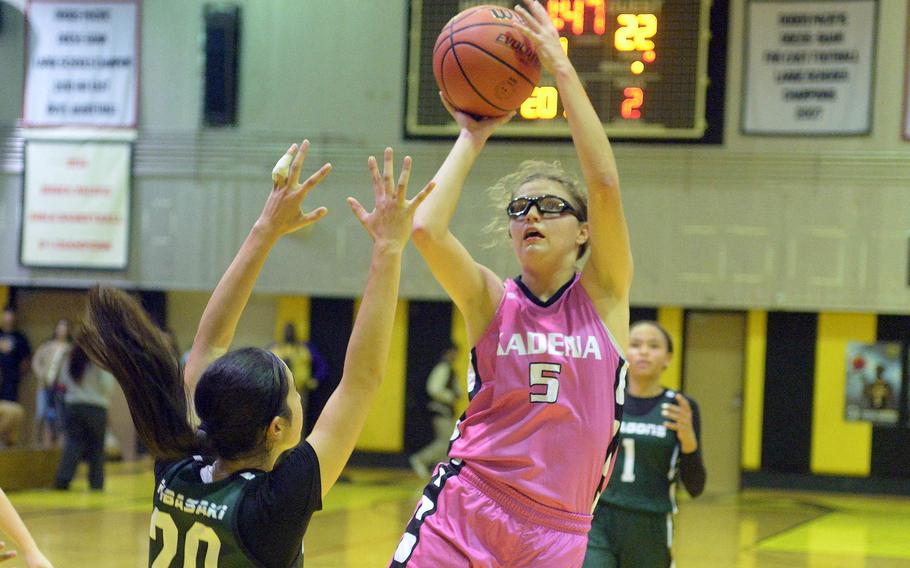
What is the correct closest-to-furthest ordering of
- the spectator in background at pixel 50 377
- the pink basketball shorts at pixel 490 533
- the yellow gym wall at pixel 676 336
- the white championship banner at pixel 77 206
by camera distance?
1. the pink basketball shorts at pixel 490 533
2. the spectator in background at pixel 50 377
3. the yellow gym wall at pixel 676 336
4. the white championship banner at pixel 77 206

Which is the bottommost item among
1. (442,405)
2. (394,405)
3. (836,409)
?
(394,405)

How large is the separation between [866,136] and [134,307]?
12.3 meters

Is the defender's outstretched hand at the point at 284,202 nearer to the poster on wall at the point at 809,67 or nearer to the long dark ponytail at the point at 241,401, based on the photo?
the long dark ponytail at the point at 241,401

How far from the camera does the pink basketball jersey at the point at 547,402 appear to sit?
3.02m

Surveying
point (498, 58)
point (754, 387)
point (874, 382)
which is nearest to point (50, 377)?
point (754, 387)

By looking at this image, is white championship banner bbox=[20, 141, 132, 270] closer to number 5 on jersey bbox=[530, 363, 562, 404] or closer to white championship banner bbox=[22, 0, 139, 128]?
white championship banner bbox=[22, 0, 139, 128]

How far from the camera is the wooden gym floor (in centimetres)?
867

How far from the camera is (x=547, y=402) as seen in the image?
303cm

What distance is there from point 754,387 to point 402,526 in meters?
6.06

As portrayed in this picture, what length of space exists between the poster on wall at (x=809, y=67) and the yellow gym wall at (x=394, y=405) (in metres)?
5.26

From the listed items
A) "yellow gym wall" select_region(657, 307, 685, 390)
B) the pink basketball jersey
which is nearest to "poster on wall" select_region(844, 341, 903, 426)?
"yellow gym wall" select_region(657, 307, 685, 390)

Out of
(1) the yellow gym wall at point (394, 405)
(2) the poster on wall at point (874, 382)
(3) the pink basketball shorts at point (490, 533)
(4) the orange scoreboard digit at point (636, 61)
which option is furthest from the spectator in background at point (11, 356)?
(3) the pink basketball shorts at point (490, 533)

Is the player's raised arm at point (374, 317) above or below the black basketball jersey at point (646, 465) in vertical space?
above

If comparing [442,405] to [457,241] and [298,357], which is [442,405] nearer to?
[298,357]
